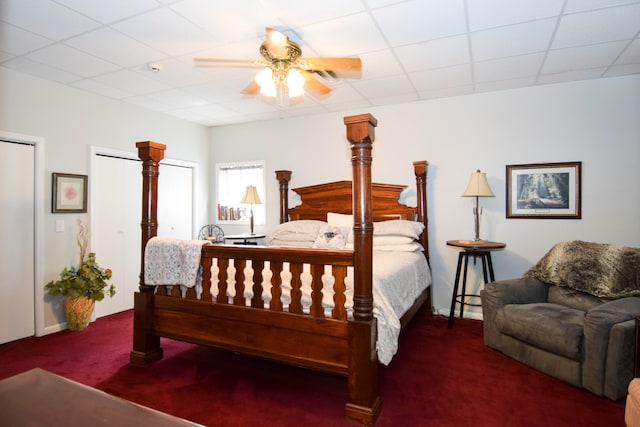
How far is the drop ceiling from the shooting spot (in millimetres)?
2318

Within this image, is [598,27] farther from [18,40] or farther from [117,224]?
[117,224]

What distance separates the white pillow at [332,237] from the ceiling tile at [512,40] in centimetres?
200

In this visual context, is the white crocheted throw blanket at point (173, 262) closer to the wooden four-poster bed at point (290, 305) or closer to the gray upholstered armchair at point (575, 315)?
the wooden four-poster bed at point (290, 305)

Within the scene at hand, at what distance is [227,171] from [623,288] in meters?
4.69

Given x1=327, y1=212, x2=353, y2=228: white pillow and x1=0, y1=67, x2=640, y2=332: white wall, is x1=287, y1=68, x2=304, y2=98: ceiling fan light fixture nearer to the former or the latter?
x1=327, y1=212, x2=353, y2=228: white pillow

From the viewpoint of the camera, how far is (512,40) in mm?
2738

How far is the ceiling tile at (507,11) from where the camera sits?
2250 millimetres

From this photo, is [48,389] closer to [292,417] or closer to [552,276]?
[292,417]

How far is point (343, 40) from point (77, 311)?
11.5 ft

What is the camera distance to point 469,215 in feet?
13.2

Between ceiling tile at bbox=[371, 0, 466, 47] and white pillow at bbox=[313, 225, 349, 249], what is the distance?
185 centimetres

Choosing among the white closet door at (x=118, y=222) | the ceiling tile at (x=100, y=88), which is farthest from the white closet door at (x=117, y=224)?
the ceiling tile at (x=100, y=88)

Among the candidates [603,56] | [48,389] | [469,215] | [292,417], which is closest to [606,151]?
[603,56]

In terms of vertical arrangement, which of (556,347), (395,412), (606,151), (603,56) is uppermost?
(603,56)
